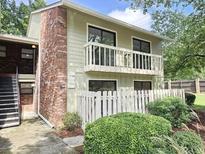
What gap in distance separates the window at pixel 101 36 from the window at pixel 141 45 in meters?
2.18

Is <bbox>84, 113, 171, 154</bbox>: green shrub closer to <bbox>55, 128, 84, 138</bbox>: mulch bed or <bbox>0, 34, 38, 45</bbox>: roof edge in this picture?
<bbox>55, 128, 84, 138</bbox>: mulch bed

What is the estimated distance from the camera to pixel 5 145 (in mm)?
6621

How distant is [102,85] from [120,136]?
6.57 m

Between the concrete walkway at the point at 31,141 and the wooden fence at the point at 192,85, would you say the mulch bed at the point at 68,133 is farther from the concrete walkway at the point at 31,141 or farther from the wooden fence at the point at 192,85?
the wooden fence at the point at 192,85

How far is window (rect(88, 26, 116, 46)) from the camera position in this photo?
35.6ft

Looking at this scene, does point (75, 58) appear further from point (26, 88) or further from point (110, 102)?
point (26, 88)

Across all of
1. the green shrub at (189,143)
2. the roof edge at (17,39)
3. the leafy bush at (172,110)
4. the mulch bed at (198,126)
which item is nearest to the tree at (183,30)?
the mulch bed at (198,126)

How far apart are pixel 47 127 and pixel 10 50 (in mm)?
5963

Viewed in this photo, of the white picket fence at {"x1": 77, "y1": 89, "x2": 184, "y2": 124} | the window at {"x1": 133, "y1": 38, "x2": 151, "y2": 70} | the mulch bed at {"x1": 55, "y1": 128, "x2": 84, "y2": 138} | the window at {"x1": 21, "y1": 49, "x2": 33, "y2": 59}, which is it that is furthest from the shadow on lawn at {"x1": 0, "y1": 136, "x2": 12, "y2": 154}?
the window at {"x1": 133, "y1": 38, "x2": 151, "y2": 70}

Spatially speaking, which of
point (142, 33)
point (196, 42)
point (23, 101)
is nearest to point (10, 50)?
point (23, 101)

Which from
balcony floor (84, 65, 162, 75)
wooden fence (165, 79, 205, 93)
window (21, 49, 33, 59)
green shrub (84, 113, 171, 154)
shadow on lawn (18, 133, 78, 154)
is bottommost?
shadow on lawn (18, 133, 78, 154)

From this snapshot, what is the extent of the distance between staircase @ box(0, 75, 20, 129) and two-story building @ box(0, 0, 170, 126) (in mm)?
1257

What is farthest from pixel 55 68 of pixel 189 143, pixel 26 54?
→ pixel 189 143

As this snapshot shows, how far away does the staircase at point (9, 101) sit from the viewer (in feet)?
29.6
